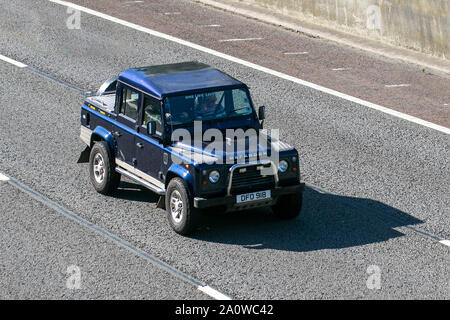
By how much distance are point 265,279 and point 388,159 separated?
499cm

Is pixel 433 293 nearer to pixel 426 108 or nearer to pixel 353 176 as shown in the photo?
pixel 353 176

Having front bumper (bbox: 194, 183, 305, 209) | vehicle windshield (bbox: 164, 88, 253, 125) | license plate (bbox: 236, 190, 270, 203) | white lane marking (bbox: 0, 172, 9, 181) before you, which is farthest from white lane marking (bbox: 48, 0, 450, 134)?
white lane marking (bbox: 0, 172, 9, 181)

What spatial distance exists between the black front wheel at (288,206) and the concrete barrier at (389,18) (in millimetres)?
9118

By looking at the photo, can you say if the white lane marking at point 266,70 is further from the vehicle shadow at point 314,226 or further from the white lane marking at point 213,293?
the white lane marking at point 213,293

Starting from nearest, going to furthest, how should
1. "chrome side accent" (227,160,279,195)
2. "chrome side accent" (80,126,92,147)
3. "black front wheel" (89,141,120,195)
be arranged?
"chrome side accent" (227,160,279,195), "black front wheel" (89,141,120,195), "chrome side accent" (80,126,92,147)

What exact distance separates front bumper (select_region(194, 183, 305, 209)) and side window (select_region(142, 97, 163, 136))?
1.41m

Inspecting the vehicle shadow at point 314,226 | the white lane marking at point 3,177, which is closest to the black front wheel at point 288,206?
the vehicle shadow at point 314,226

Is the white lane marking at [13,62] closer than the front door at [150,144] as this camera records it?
No

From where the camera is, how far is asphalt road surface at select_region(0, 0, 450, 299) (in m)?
11.2

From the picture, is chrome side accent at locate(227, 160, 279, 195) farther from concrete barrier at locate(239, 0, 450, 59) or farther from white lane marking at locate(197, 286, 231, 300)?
concrete barrier at locate(239, 0, 450, 59)

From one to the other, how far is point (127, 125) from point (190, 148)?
1466mm

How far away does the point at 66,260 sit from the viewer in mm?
11727

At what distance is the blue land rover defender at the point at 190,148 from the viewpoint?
12039mm

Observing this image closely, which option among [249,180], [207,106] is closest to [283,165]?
[249,180]
